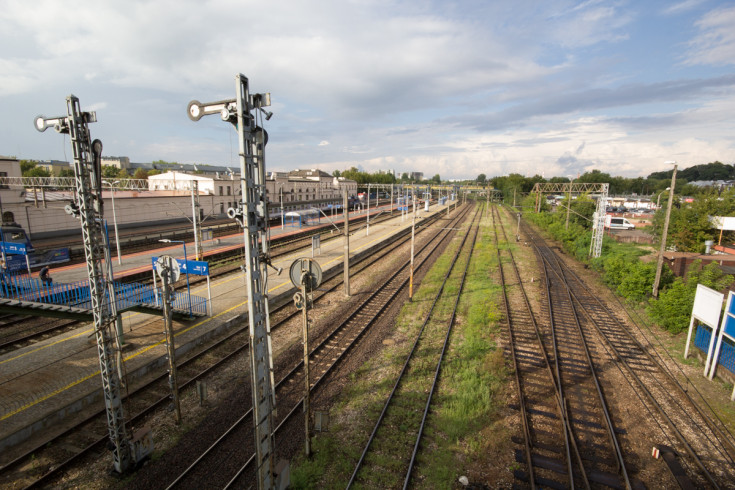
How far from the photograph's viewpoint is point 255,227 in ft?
19.5

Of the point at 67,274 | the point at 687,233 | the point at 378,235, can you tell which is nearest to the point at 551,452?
the point at 67,274

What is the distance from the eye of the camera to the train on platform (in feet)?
66.6

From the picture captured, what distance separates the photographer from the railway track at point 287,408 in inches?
295

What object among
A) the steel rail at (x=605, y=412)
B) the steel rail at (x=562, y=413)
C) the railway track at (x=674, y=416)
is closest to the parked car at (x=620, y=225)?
the steel rail at (x=605, y=412)

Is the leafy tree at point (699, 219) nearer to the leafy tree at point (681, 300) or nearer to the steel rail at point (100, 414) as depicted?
the leafy tree at point (681, 300)

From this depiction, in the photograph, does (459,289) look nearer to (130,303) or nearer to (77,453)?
(130,303)

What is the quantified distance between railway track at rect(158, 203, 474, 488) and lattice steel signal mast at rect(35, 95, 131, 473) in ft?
5.58

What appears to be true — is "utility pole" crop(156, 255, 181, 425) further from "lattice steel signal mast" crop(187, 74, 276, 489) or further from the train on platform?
the train on platform

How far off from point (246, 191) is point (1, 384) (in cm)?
1092

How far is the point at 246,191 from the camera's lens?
222 inches

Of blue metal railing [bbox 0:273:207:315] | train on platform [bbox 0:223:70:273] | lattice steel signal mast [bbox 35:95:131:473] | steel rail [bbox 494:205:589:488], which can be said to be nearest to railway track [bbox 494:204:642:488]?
steel rail [bbox 494:205:589:488]

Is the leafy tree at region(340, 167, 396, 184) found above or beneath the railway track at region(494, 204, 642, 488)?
above

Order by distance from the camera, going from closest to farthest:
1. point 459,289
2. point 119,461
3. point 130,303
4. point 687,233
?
1. point 119,461
2. point 130,303
3. point 459,289
4. point 687,233

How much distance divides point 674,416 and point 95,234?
15.3m
